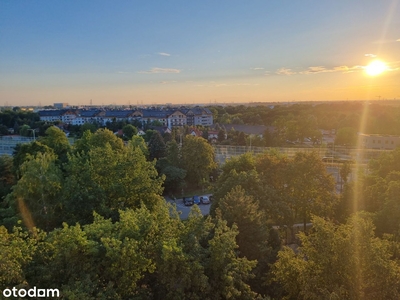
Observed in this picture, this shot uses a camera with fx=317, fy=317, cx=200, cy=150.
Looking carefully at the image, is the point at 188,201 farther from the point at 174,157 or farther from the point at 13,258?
the point at 13,258

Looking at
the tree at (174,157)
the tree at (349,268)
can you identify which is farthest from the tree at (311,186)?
the tree at (174,157)

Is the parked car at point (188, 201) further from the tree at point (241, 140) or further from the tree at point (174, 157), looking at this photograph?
the tree at point (241, 140)

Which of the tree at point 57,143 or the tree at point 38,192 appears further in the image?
the tree at point 57,143

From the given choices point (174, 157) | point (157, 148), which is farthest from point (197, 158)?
point (157, 148)

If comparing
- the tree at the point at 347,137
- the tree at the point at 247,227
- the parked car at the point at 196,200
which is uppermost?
the tree at the point at 347,137

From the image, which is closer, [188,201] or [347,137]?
[188,201]

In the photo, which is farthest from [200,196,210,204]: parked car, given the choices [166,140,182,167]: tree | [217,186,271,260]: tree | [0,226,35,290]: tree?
[0,226,35,290]: tree

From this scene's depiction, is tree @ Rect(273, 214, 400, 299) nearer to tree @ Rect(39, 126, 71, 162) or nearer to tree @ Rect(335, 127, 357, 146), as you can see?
tree @ Rect(39, 126, 71, 162)

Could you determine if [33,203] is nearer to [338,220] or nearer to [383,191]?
[338,220]
